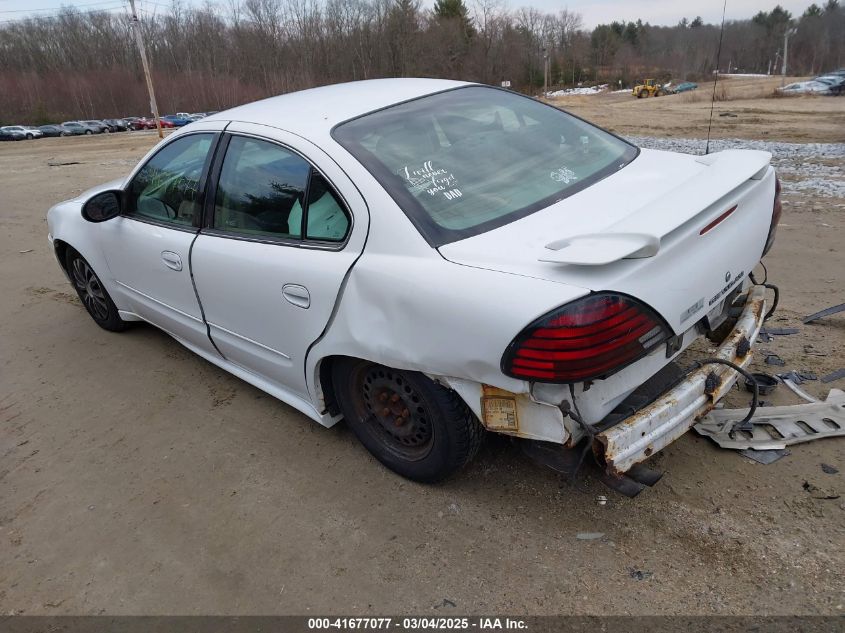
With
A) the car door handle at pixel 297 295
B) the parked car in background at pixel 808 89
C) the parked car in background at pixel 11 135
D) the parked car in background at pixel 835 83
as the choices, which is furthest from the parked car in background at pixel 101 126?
the car door handle at pixel 297 295

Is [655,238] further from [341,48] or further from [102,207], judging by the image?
[341,48]

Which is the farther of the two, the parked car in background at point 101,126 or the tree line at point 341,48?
the tree line at point 341,48

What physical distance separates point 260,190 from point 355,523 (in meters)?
1.59

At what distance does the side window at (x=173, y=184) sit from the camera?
3.27 m

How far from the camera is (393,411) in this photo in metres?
2.70

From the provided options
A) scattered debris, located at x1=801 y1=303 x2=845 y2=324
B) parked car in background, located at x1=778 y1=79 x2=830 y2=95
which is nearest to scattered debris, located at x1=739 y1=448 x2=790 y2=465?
scattered debris, located at x1=801 y1=303 x2=845 y2=324

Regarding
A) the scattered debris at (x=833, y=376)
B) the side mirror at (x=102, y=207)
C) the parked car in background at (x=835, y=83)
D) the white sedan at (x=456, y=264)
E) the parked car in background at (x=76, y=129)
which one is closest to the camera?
the white sedan at (x=456, y=264)

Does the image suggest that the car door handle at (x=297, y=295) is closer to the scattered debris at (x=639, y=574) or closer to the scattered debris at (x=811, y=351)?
the scattered debris at (x=639, y=574)

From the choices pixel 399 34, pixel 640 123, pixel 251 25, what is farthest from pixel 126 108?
pixel 640 123

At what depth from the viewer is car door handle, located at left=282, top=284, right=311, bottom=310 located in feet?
8.56

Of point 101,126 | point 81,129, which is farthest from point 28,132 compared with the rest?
point 101,126

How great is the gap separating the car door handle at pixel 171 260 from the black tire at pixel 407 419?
1209mm

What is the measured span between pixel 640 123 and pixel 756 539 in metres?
19.0

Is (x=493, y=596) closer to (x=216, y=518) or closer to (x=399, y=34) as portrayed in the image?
(x=216, y=518)
